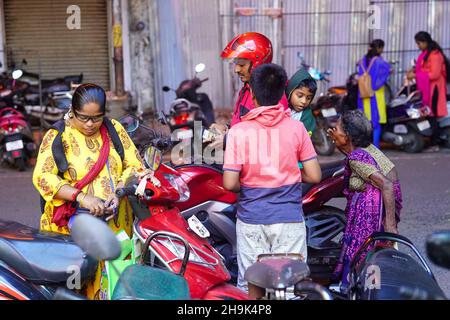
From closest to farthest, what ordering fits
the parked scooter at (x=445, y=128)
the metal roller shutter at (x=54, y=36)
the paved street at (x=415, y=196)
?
the paved street at (x=415, y=196)
the parked scooter at (x=445, y=128)
the metal roller shutter at (x=54, y=36)

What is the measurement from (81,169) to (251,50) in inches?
54.6

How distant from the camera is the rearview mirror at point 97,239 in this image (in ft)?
9.18

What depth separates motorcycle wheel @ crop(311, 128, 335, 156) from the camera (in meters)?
9.73

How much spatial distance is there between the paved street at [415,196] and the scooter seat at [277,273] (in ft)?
8.85

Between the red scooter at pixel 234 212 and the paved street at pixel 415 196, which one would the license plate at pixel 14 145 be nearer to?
the paved street at pixel 415 196

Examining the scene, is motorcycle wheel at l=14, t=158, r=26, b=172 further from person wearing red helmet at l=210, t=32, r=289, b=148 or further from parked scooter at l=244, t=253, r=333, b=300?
parked scooter at l=244, t=253, r=333, b=300

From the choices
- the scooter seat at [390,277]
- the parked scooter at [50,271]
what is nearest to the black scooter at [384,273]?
the scooter seat at [390,277]

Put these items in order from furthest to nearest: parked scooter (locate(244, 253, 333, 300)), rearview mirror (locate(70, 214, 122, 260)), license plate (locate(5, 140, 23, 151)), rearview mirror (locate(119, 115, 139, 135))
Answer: license plate (locate(5, 140, 23, 151)), rearview mirror (locate(119, 115, 139, 135)), parked scooter (locate(244, 253, 333, 300)), rearview mirror (locate(70, 214, 122, 260))

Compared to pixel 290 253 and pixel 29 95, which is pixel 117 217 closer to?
pixel 290 253

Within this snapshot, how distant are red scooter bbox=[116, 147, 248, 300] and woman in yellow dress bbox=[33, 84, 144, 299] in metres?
0.13

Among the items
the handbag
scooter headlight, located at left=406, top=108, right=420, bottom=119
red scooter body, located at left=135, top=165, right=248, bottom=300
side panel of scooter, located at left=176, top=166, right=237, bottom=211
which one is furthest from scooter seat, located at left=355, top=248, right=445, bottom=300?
scooter headlight, located at left=406, top=108, right=420, bottom=119

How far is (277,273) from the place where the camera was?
3.04 metres

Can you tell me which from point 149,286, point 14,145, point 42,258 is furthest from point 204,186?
point 14,145

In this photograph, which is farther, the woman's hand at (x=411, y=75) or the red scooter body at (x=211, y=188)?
the woman's hand at (x=411, y=75)
